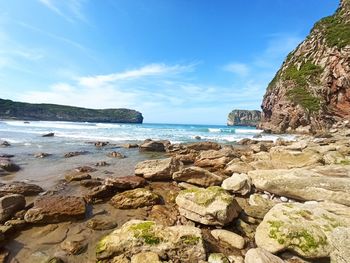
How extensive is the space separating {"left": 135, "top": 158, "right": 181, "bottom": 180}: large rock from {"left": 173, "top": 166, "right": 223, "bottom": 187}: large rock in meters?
0.51

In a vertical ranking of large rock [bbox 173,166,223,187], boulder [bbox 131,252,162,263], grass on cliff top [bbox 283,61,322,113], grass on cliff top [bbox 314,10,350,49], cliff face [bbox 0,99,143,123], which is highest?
grass on cliff top [bbox 314,10,350,49]

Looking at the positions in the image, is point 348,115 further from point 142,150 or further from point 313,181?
point 313,181

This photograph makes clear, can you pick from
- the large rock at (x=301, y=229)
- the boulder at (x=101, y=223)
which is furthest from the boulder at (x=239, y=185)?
the boulder at (x=101, y=223)

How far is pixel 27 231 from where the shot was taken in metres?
5.59

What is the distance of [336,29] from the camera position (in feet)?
178

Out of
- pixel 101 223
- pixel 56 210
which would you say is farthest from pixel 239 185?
pixel 56 210

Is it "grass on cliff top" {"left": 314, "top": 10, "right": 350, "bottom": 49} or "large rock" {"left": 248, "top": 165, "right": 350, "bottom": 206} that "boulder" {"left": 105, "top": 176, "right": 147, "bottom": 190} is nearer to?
"large rock" {"left": 248, "top": 165, "right": 350, "bottom": 206}

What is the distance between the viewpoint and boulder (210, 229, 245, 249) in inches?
200

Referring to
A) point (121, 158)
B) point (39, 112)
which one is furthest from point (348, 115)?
point (39, 112)

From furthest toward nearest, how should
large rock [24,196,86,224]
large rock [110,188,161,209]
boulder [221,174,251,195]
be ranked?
boulder [221,174,251,195] → large rock [110,188,161,209] → large rock [24,196,86,224]

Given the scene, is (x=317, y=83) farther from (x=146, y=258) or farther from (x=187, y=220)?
(x=146, y=258)

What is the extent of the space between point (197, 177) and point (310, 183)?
12.3 feet

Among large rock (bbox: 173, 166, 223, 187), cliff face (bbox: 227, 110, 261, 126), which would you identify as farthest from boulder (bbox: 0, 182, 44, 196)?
cliff face (bbox: 227, 110, 261, 126)

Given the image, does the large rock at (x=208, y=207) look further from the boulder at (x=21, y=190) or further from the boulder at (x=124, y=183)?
the boulder at (x=21, y=190)
